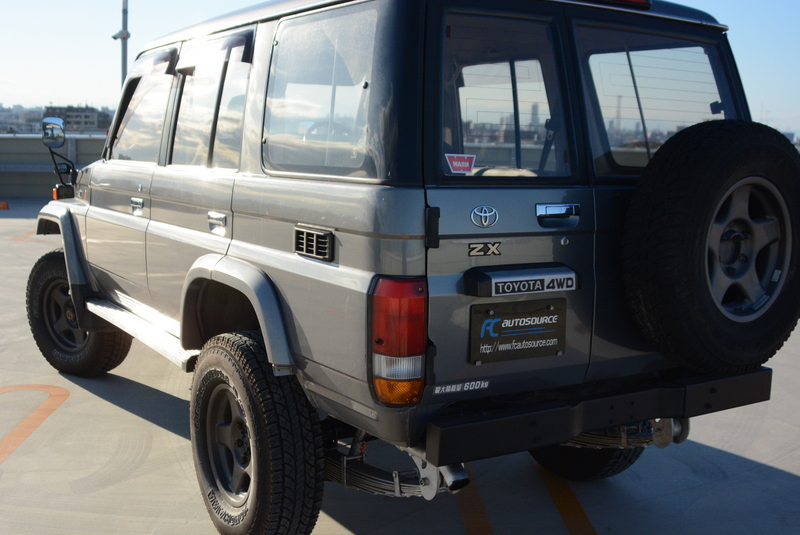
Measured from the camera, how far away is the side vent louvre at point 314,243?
2.67 m

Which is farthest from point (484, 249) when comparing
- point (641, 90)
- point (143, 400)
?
point (143, 400)

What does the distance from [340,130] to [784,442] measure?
352 centimetres

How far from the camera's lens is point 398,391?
2482 millimetres

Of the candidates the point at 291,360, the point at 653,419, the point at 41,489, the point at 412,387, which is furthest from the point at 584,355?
the point at 41,489

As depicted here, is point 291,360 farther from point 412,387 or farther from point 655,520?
point 655,520

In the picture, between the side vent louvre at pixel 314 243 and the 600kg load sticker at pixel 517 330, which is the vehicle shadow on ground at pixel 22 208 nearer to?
the side vent louvre at pixel 314 243

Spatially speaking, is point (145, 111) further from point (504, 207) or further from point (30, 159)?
point (30, 159)

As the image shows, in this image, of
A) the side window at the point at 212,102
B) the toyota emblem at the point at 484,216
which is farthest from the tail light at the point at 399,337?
the side window at the point at 212,102

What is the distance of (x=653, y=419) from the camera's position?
299 cm

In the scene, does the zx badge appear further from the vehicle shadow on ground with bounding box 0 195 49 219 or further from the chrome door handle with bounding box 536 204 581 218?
the vehicle shadow on ground with bounding box 0 195 49 219

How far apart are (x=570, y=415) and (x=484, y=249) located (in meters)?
0.70

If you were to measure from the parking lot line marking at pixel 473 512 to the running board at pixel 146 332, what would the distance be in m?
1.51

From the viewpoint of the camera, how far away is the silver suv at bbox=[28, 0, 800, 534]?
2.52m

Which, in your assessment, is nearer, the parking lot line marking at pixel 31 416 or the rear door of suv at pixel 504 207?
the rear door of suv at pixel 504 207
